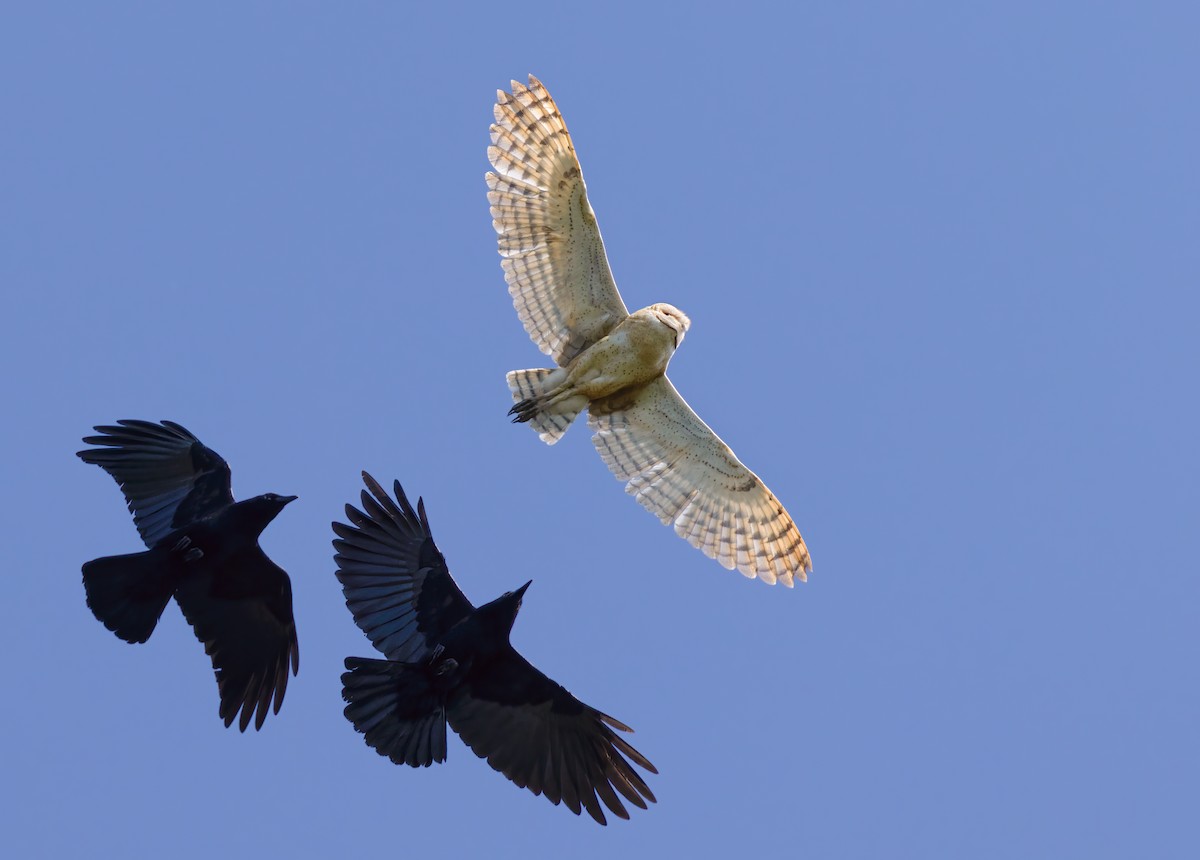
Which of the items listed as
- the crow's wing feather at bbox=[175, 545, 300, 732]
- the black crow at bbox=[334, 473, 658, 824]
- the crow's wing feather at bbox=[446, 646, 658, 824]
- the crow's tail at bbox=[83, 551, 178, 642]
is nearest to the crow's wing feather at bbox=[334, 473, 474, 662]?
the black crow at bbox=[334, 473, 658, 824]

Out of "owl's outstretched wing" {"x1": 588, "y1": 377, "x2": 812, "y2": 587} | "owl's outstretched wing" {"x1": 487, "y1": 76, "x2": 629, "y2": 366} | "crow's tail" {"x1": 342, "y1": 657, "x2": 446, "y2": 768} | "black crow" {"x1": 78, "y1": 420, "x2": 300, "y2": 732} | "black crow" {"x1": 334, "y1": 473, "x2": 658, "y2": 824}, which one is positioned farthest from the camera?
"owl's outstretched wing" {"x1": 588, "y1": 377, "x2": 812, "y2": 587}

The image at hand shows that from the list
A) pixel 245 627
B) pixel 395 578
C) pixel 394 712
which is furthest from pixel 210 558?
pixel 394 712

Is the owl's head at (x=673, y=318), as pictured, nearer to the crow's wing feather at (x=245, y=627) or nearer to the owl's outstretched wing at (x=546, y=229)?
the owl's outstretched wing at (x=546, y=229)

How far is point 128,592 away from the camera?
13.3 m

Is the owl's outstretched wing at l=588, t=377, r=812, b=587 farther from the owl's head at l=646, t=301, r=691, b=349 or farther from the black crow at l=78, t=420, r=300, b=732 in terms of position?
the black crow at l=78, t=420, r=300, b=732

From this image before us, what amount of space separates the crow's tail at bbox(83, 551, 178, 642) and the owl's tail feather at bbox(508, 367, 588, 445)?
3701 millimetres

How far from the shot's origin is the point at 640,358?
15.4 m

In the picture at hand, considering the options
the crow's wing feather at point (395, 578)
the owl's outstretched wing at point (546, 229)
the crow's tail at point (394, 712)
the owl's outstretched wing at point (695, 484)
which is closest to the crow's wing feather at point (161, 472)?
the crow's wing feather at point (395, 578)

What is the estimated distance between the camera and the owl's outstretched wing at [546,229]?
1515 cm

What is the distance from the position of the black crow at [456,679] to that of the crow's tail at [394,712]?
10mm

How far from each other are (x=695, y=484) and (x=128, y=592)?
555cm

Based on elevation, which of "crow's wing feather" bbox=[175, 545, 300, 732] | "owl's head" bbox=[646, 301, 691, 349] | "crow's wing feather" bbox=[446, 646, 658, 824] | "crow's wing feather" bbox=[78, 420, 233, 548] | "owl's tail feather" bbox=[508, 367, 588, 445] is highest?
"owl's head" bbox=[646, 301, 691, 349]

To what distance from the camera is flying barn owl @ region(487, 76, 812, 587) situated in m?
15.2

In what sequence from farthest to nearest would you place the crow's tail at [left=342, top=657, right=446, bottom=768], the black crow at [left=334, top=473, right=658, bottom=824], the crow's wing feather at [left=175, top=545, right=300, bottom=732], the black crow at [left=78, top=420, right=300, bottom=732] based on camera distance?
1. the crow's wing feather at [left=175, top=545, right=300, bottom=732]
2. the black crow at [left=78, top=420, right=300, bottom=732]
3. the black crow at [left=334, top=473, right=658, bottom=824]
4. the crow's tail at [left=342, top=657, right=446, bottom=768]
